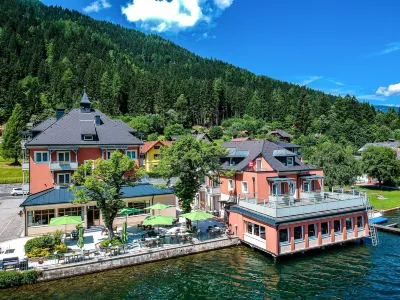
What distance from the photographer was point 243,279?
22188 millimetres

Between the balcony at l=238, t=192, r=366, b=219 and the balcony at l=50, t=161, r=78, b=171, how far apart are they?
20666 millimetres

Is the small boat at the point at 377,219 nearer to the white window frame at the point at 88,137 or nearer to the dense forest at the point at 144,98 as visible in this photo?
the white window frame at the point at 88,137

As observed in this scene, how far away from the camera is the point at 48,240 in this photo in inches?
1006

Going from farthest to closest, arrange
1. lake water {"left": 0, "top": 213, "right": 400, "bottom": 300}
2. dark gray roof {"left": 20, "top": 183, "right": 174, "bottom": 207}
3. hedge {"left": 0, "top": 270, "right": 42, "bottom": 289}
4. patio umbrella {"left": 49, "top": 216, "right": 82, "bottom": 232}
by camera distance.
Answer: dark gray roof {"left": 20, "top": 183, "right": 174, "bottom": 207} < patio umbrella {"left": 49, "top": 216, "right": 82, "bottom": 232} < hedge {"left": 0, "top": 270, "right": 42, "bottom": 289} < lake water {"left": 0, "top": 213, "right": 400, "bottom": 300}

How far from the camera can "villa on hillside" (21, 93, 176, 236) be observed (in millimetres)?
31469

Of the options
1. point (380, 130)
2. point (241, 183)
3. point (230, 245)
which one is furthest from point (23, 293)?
point (380, 130)

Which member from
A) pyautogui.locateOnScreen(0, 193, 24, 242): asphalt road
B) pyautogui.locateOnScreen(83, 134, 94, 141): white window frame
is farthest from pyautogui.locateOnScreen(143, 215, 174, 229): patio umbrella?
pyautogui.locateOnScreen(83, 134, 94, 141): white window frame

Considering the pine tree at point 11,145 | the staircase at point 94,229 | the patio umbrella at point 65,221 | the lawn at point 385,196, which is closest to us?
the patio umbrella at point 65,221

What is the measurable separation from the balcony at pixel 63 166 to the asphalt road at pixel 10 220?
24.3 ft

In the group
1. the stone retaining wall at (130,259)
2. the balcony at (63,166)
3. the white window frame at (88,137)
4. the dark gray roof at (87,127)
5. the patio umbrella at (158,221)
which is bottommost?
the stone retaining wall at (130,259)

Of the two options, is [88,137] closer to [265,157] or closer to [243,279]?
[265,157]

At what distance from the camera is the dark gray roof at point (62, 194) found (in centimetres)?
3112

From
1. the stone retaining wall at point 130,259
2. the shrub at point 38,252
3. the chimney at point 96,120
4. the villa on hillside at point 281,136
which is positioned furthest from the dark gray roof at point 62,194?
the villa on hillside at point 281,136

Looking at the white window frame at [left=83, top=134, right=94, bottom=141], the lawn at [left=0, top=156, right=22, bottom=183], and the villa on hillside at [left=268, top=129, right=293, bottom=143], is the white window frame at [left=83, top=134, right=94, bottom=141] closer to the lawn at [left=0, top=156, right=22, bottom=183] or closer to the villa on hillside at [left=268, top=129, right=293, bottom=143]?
the lawn at [left=0, top=156, right=22, bottom=183]
